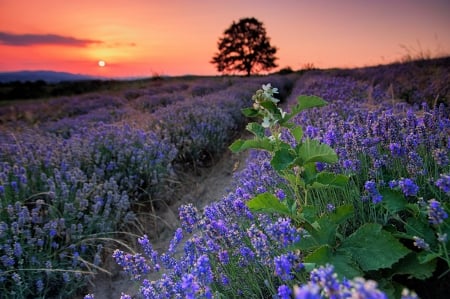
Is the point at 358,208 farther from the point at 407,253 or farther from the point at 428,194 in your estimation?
the point at 407,253

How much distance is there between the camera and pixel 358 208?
1907mm

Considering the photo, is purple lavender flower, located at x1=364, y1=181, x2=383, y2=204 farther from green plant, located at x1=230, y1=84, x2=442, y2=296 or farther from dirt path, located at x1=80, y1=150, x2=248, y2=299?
dirt path, located at x1=80, y1=150, x2=248, y2=299

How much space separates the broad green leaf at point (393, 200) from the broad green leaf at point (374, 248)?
0.15 meters

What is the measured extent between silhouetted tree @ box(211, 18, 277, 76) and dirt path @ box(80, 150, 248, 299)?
104ft

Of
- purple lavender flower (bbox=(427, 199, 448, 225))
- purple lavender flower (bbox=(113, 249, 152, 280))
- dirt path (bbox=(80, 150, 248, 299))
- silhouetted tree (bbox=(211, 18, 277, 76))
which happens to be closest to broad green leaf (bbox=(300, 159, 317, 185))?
purple lavender flower (bbox=(427, 199, 448, 225))

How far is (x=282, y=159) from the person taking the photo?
1515 mm

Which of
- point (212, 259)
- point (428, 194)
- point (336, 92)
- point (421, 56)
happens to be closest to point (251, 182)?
point (212, 259)

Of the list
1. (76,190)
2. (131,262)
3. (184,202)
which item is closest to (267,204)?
(131,262)

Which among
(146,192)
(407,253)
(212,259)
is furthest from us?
(146,192)

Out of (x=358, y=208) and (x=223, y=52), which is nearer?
(x=358, y=208)

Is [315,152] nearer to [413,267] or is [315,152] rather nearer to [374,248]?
[374,248]

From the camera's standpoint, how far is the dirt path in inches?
122

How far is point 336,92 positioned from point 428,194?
4.46 meters

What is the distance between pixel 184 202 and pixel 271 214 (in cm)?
268
